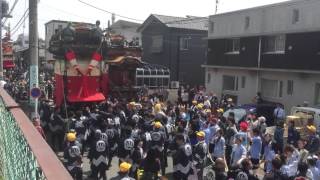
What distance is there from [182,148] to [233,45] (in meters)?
19.8

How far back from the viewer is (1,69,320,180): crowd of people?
9173 mm

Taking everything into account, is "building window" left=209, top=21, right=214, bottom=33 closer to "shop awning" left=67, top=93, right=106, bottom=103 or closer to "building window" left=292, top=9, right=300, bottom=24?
"building window" left=292, top=9, right=300, bottom=24

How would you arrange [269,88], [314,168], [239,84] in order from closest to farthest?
1. [314,168]
2. [269,88]
3. [239,84]

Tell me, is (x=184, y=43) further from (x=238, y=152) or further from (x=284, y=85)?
(x=238, y=152)

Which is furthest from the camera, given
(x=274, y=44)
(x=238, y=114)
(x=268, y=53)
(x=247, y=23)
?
(x=247, y=23)

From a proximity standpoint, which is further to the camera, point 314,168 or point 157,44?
point 157,44

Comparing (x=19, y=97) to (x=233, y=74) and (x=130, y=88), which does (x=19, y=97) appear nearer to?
(x=130, y=88)

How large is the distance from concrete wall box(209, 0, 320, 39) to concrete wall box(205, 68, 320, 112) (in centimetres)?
235

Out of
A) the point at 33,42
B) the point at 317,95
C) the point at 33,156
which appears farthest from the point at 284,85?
the point at 33,156

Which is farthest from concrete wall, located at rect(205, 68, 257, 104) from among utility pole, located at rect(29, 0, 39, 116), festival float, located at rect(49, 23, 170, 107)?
utility pole, located at rect(29, 0, 39, 116)

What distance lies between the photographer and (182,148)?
10219 mm

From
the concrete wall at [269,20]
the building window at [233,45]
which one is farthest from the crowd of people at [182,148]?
the building window at [233,45]

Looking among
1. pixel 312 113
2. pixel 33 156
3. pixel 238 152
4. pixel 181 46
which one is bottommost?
pixel 238 152

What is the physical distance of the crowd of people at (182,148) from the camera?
30.1 ft
